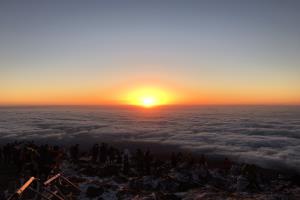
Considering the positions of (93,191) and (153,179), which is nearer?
(93,191)

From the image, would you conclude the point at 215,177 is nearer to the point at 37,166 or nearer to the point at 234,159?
the point at 234,159

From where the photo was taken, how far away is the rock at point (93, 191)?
19.3 m

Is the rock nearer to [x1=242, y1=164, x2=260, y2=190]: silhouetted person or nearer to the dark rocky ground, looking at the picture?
the dark rocky ground

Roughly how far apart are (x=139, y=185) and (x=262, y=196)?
8.84 m

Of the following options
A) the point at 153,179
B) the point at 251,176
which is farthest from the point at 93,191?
the point at 251,176

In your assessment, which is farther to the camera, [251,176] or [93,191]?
[251,176]

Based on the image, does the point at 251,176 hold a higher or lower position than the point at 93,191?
higher

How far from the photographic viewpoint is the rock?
758 inches

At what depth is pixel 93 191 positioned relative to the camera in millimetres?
19641

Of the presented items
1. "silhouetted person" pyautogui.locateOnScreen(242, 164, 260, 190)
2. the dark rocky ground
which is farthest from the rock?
"silhouetted person" pyautogui.locateOnScreen(242, 164, 260, 190)

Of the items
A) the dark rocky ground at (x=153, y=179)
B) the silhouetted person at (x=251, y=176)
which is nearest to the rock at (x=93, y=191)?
the dark rocky ground at (x=153, y=179)

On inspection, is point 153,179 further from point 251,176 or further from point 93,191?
point 251,176

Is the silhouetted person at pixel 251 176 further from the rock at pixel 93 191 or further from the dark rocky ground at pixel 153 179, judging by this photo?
the rock at pixel 93 191

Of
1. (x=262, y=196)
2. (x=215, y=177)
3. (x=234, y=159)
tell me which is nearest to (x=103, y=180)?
(x=215, y=177)
